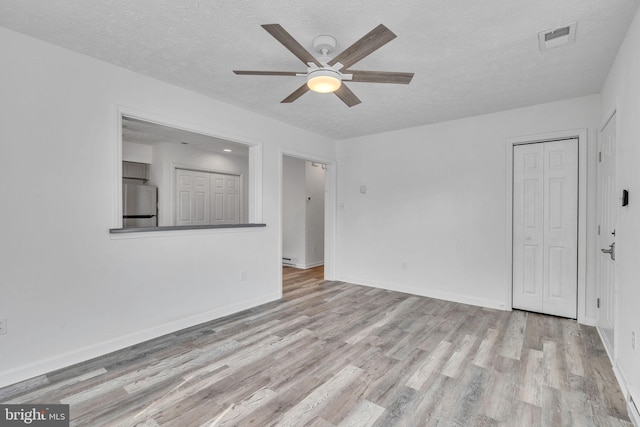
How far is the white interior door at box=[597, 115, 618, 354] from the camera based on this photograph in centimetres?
254

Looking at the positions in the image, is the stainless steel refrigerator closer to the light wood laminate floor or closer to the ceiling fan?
the light wood laminate floor

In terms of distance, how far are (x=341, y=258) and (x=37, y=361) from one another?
13.0ft

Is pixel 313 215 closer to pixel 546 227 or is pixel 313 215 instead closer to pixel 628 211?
pixel 546 227

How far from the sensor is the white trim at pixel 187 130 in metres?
2.68

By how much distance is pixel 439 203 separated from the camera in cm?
430

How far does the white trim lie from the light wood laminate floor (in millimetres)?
1235

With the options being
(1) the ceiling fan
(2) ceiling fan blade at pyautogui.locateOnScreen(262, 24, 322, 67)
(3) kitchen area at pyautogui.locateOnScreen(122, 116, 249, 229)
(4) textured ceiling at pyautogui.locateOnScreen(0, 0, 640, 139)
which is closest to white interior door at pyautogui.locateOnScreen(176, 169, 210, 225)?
(3) kitchen area at pyautogui.locateOnScreen(122, 116, 249, 229)

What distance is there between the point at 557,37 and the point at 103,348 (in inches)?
168

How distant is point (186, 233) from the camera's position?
10.5ft

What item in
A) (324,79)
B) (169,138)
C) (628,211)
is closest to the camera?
(628,211)

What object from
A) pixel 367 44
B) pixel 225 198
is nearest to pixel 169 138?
pixel 225 198

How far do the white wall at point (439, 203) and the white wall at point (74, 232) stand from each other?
2.62 meters

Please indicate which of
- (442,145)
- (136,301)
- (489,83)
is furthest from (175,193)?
(489,83)

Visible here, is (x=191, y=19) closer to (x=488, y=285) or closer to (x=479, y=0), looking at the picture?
(x=479, y=0)
